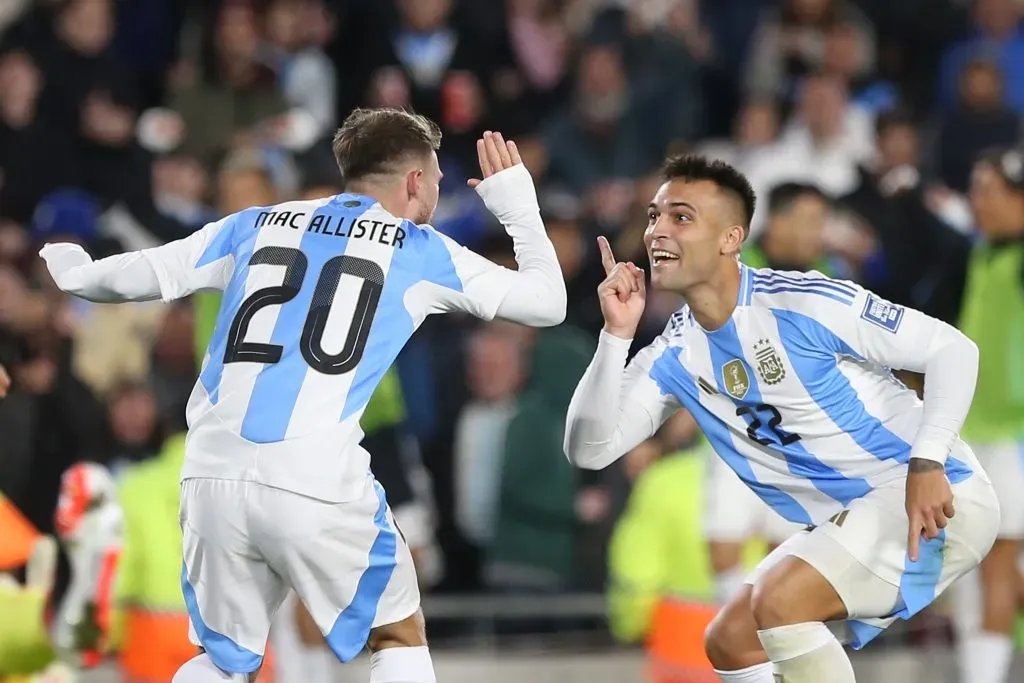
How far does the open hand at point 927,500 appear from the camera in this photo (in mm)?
4684

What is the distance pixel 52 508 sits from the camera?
773cm

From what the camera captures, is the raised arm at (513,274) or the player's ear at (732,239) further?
the player's ear at (732,239)

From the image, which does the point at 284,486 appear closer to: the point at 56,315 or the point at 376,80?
the point at 56,315

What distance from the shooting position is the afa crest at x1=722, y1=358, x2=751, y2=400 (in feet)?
16.6

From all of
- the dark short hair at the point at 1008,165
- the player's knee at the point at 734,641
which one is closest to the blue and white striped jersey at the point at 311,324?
the player's knee at the point at 734,641

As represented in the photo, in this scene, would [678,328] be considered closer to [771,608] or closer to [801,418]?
[801,418]

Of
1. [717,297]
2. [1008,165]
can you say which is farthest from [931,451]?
[1008,165]

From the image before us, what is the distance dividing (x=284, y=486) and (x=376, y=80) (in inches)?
242

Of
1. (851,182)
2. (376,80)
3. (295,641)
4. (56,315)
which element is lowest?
(295,641)

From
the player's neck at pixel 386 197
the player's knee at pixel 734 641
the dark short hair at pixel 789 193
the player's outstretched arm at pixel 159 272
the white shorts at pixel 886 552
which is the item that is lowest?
the player's knee at pixel 734 641

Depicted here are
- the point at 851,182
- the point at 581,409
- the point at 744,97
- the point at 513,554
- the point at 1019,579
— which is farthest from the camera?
the point at 744,97

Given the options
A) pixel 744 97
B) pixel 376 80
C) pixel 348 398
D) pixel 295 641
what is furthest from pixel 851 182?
pixel 348 398

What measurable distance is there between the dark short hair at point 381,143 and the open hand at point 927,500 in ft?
5.33

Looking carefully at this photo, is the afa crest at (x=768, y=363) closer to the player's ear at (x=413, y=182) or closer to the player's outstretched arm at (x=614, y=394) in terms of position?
the player's outstretched arm at (x=614, y=394)
